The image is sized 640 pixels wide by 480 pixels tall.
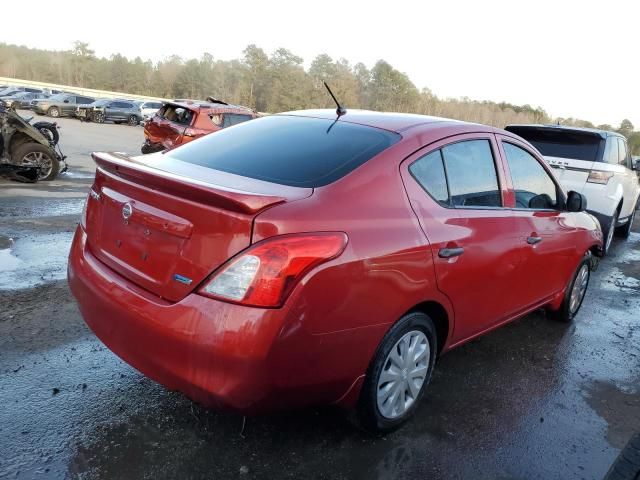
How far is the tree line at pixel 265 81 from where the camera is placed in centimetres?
4523

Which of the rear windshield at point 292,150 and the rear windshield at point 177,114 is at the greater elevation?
the rear windshield at point 292,150

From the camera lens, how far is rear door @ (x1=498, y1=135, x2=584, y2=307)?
369 centimetres

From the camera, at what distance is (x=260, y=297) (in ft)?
7.00

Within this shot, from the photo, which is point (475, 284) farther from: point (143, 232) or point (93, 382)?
point (93, 382)

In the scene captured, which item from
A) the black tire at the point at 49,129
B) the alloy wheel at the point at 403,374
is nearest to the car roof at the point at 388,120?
the alloy wheel at the point at 403,374

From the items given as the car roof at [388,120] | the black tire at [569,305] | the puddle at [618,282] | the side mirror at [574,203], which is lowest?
the puddle at [618,282]

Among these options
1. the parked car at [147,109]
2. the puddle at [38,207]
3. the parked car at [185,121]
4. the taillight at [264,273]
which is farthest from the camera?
the parked car at [147,109]

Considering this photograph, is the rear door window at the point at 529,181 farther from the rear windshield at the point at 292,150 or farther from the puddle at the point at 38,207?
the puddle at the point at 38,207

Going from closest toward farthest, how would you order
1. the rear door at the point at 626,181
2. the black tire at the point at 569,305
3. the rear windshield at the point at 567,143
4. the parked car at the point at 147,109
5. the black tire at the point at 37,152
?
the black tire at the point at 569,305 → the rear windshield at the point at 567,143 → the rear door at the point at 626,181 → the black tire at the point at 37,152 → the parked car at the point at 147,109

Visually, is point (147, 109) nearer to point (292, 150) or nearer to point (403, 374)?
point (292, 150)

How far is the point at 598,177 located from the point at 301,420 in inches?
251

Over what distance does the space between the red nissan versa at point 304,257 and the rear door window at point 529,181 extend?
Answer: 0.15 meters

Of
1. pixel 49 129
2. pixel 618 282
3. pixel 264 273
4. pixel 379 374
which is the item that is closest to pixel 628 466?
pixel 379 374

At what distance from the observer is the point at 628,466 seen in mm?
1802
